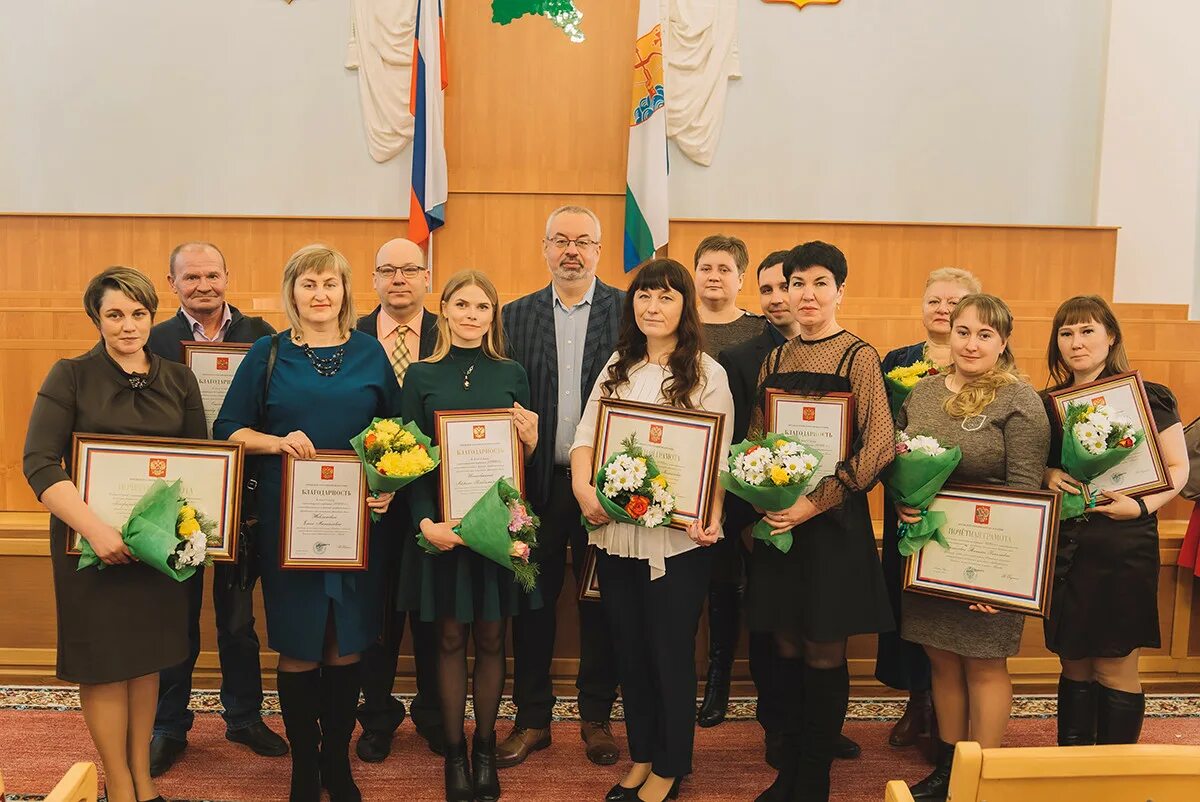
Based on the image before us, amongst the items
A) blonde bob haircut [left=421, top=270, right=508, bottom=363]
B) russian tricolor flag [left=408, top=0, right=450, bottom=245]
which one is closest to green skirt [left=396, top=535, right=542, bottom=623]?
blonde bob haircut [left=421, top=270, right=508, bottom=363]

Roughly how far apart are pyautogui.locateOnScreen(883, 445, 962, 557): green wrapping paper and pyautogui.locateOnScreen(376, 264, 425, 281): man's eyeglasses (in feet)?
6.00

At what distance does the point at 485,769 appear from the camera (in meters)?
2.75

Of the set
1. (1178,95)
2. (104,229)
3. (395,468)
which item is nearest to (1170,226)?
(1178,95)

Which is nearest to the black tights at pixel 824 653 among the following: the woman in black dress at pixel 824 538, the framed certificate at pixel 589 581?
the woman in black dress at pixel 824 538

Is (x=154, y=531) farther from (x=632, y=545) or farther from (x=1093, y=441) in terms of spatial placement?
(x=1093, y=441)

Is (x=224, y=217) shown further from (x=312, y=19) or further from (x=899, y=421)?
(x=899, y=421)

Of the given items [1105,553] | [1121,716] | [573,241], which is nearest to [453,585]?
[573,241]

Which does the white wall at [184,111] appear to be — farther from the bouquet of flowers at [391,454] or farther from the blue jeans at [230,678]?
the bouquet of flowers at [391,454]

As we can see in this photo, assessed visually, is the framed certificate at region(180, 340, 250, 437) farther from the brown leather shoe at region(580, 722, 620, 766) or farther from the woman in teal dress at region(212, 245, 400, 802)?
the brown leather shoe at region(580, 722, 620, 766)

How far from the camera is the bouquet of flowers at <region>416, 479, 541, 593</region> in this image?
2410mm

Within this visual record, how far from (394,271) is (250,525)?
1088mm

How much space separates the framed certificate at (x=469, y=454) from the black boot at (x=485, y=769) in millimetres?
811

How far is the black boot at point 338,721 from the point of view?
2566 millimetres

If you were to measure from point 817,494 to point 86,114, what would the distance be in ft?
24.4
